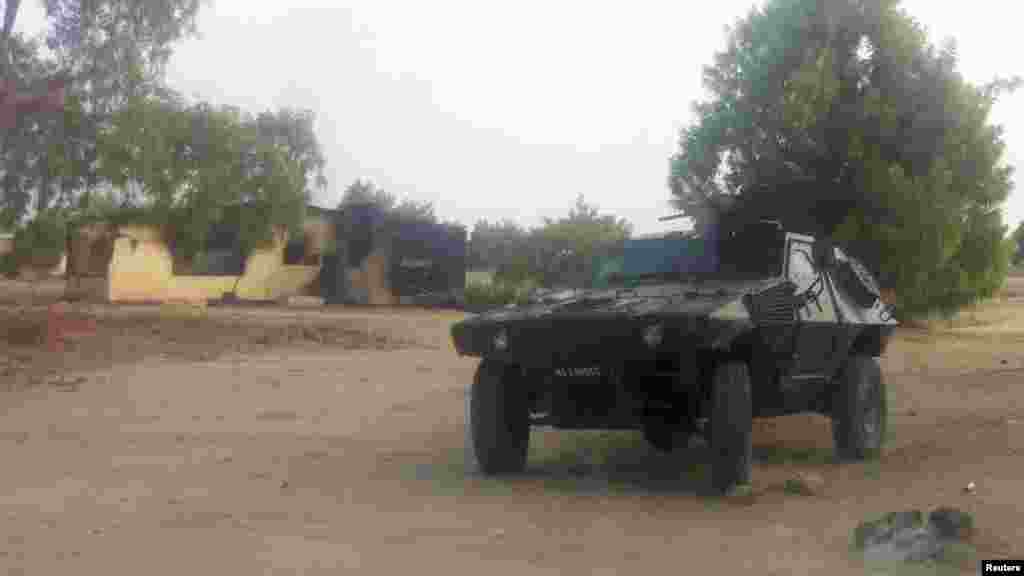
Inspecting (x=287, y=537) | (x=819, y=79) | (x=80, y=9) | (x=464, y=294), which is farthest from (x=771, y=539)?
(x=464, y=294)

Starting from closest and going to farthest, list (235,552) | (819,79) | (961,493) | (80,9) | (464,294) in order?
(235,552) < (961,493) < (80,9) < (819,79) < (464,294)

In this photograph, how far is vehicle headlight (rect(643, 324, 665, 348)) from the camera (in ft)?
20.4

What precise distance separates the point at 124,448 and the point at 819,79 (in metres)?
18.9

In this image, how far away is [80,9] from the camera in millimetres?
18859

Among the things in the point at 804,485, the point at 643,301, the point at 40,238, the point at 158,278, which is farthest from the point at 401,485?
the point at 158,278

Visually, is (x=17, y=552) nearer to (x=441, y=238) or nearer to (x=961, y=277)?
(x=961, y=277)

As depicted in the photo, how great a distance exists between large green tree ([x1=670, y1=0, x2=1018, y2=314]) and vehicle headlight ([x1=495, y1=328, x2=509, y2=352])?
59.2 feet

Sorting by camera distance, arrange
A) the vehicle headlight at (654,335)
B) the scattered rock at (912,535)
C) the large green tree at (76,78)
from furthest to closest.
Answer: the large green tree at (76,78) → the vehicle headlight at (654,335) → the scattered rock at (912,535)

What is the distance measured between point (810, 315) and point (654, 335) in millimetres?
1840

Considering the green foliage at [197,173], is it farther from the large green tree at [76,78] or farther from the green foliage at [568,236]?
the green foliage at [568,236]

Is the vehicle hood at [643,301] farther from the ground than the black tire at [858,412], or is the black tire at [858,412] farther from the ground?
the vehicle hood at [643,301]

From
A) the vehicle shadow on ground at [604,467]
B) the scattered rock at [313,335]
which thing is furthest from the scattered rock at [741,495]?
the scattered rock at [313,335]

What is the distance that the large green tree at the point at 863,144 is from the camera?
78.6 feet

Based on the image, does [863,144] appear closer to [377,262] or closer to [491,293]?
[491,293]
